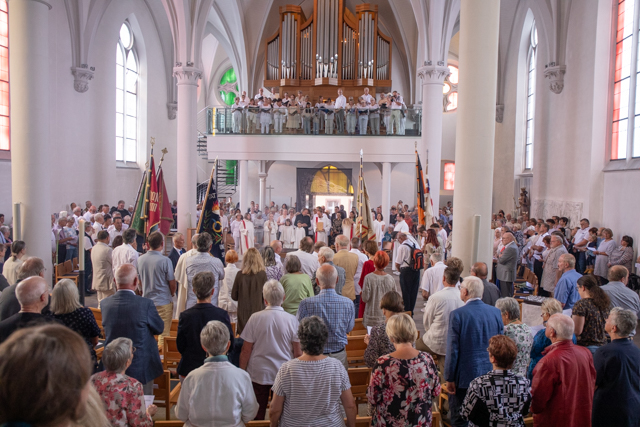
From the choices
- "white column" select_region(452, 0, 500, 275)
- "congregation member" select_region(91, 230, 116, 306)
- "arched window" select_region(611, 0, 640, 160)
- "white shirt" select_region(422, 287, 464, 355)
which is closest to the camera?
"white shirt" select_region(422, 287, 464, 355)

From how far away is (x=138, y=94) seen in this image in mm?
22578

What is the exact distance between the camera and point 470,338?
4.28 m

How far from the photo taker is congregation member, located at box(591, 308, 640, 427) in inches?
149

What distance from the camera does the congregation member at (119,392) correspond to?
296cm

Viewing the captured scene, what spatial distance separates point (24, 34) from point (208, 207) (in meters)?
4.31

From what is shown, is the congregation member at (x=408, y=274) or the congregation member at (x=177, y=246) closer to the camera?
the congregation member at (x=177, y=246)

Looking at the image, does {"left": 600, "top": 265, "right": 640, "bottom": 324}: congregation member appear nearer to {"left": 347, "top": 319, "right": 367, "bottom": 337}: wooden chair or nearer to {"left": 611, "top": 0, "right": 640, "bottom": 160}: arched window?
{"left": 347, "top": 319, "right": 367, "bottom": 337}: wooden chair

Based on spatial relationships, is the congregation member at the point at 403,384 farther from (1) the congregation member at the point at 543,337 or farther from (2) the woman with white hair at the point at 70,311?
(2) the woman with white hair at the point at 70,311

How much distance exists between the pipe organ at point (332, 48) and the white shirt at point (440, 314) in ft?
59.0

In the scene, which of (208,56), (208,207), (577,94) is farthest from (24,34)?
(208,56)

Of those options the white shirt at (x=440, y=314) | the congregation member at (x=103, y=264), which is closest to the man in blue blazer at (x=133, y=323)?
the white shirt at (x=440, y=314)

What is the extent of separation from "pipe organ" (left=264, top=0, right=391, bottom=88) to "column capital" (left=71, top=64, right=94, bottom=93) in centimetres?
750

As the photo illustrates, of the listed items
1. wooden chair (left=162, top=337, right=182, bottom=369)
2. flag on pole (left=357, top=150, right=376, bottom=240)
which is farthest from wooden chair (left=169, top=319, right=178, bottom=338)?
flag on pole (left=357, top=150, right=376, bottom=240)

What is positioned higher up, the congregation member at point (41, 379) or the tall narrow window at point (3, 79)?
the tall narrow window at point (3, 79)
